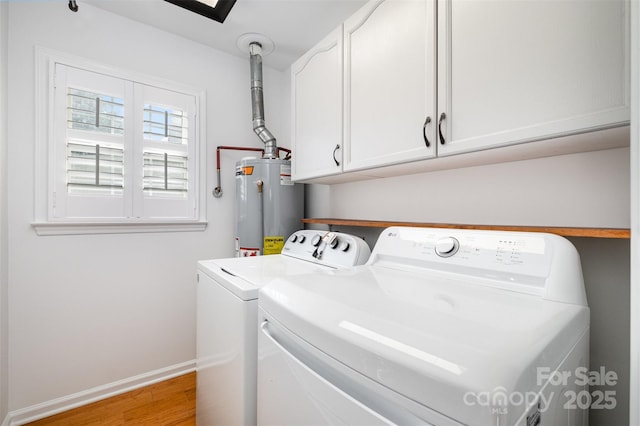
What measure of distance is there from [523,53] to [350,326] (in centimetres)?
95

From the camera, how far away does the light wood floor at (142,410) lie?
1.69 metres

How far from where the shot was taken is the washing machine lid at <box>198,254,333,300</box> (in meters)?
1.08

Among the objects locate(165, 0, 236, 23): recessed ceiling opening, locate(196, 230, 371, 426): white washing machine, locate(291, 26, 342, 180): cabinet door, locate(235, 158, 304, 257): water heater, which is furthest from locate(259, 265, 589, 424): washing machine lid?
locate(165, 0, 236, 23): recessed ceiling opening

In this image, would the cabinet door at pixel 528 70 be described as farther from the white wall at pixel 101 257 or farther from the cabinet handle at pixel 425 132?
the white wall at pixel 101 257

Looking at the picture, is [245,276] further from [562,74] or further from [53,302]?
[53,302]

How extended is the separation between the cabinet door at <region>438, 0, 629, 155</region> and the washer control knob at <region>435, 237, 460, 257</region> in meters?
0.33

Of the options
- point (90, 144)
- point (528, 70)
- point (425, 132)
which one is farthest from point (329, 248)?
point (90, 144)

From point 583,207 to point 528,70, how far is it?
20.9 inches

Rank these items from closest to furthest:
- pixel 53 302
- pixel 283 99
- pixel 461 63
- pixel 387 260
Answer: pixel 461 63
pixel 387 260
pixel 53 302
pixel 283 99

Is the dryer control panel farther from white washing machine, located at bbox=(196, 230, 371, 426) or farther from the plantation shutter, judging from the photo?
the plantation shutter

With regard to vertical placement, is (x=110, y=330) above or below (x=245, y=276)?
below

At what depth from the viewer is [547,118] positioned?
0.84 meters

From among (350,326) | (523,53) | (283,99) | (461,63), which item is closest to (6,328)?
(350,326)

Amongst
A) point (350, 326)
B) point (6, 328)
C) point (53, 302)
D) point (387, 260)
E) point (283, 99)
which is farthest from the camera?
point (283, 99)
